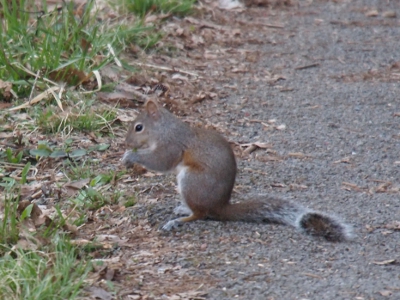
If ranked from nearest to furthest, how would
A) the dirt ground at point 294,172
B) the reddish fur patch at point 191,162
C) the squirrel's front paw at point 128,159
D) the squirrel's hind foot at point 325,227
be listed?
the dirt ground at point 294,172
the squirrel's hind foot at point 325,227
the reddish fur patch at point 191,162
the squirrel's front paw at point 128,159

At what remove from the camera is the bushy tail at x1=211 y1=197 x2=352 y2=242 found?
3613mm

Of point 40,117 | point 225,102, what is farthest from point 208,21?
point 40,117

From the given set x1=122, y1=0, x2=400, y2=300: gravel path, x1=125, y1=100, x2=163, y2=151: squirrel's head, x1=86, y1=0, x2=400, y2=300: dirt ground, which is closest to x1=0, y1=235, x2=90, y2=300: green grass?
x1=86, y1=0, x2=400, y2=300: dirt ground

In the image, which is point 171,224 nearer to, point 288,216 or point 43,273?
point 288,216

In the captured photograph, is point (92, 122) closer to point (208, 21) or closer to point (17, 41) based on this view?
point (17, 41)

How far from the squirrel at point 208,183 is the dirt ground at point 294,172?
0.20 ft

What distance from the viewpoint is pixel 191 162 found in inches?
155

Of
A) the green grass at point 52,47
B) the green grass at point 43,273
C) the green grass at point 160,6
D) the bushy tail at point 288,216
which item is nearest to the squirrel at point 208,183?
the bushy tail at point 288,216

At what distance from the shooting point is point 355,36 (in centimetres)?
740

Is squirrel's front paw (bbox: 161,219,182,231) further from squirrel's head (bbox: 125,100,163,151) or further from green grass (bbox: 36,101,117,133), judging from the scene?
green grass (bbox: 36,101,117,133)

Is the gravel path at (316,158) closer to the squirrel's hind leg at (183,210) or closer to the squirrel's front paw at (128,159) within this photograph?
the squirrel's hind leg at (183,210)

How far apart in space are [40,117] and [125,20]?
1.88 m

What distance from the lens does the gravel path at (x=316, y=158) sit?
10.8 feet

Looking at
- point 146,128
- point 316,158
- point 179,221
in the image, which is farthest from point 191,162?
point 316,158
